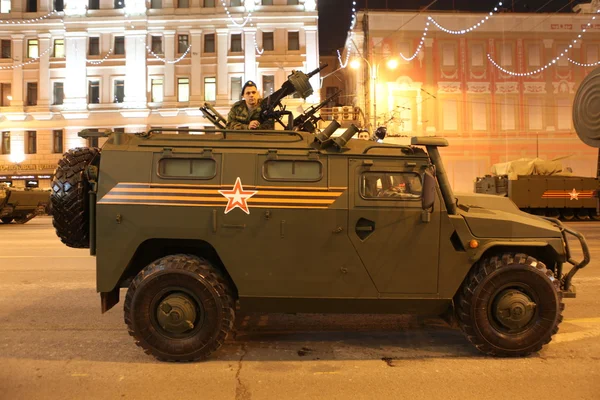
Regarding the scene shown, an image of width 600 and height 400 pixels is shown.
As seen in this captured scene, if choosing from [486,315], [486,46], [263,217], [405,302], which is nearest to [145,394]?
[263,217]

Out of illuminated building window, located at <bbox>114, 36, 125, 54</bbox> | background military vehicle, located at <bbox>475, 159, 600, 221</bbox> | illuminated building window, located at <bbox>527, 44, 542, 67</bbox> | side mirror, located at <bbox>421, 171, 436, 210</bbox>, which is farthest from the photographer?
illuminated building window, located at <bbox>114, 36, 125, 54</bbox>

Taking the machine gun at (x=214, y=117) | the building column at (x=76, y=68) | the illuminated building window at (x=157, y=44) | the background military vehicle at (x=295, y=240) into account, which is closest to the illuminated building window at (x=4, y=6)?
the building column at (x=76, y=68)

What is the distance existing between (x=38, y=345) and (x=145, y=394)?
2.02m

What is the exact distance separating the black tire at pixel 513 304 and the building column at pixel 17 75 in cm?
4075

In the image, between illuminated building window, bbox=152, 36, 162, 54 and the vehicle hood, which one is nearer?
the vehicle hood

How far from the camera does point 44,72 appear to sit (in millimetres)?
37594

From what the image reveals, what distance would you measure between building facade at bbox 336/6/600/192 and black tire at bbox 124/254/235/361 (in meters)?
31.8

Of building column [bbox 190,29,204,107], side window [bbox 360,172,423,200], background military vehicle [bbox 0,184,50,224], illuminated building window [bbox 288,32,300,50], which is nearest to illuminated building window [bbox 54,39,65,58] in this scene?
building column [bbox 190,29,204,107]

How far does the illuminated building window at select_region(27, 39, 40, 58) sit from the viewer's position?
3791cm

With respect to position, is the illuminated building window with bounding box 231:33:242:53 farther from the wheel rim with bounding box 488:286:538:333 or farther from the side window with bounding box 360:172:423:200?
the wheel rim with bounding box 488:286:538:333

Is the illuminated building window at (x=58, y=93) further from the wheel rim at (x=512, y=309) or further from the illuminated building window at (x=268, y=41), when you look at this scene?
the wheel rim at (x=512, y=309)

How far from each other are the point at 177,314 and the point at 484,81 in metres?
35.5

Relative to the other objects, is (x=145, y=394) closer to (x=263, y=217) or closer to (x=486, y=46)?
(x=263, y=217)

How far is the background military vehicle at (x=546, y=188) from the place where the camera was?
23.9m
